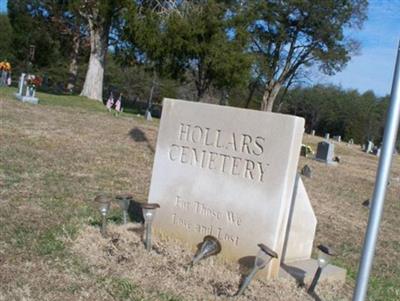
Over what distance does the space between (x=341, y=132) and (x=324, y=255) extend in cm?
7312

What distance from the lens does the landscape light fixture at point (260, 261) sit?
4.37 m

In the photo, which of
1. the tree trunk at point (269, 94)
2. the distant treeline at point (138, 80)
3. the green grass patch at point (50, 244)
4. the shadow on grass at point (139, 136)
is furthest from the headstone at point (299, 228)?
the tree trunk at point (269, 94)

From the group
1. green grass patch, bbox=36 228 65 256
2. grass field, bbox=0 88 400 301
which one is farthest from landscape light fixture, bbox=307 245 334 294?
green grass patch, bbox=36 228 65 256

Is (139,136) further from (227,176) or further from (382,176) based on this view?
(382,176)

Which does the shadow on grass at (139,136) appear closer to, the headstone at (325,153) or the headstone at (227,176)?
the headstone at (227,176)

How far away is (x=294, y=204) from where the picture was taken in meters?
5.26

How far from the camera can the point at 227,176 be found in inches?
197

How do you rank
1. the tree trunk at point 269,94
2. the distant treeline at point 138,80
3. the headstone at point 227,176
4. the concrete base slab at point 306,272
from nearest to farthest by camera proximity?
the headstone at point 227,176 < the concrete base slab at point 306,272 < the distant treeline at point 138,80 < the tree trunk at point 269,94

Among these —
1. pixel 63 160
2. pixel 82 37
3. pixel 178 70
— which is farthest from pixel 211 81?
Result: pixel 63 160

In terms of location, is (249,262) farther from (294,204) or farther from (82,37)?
(82,37)

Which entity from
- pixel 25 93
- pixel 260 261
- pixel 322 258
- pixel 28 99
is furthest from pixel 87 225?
pixel 25 93

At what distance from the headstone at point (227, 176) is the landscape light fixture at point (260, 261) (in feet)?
0.72

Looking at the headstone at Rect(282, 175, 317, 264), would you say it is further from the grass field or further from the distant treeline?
the distant treeline

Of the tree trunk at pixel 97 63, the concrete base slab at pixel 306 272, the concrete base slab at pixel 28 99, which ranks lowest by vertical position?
the concrete base slab at pixel 306 272
